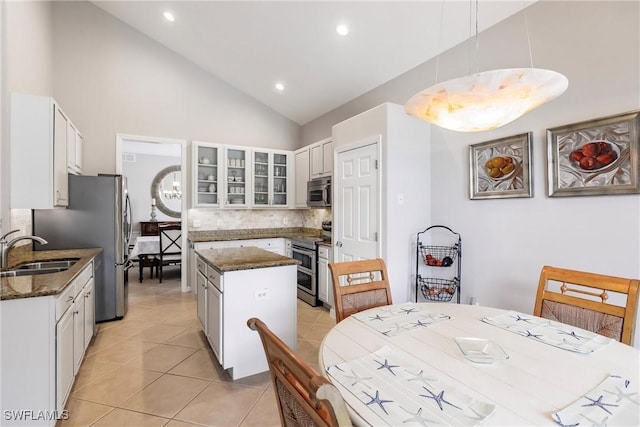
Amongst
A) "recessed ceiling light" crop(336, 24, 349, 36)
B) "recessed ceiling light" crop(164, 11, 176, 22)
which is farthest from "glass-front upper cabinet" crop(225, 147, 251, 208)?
"recessed ceiling light" crop(336, 24, 349, 36)

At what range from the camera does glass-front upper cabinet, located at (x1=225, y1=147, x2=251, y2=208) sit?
4.92 m

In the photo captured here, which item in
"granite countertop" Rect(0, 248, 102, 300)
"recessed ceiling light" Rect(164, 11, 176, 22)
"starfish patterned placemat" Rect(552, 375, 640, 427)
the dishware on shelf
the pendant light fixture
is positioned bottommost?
"starfish patterned placemat" Rect(552, 375, 640, 427)

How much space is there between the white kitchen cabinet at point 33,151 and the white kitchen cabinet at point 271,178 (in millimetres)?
2756

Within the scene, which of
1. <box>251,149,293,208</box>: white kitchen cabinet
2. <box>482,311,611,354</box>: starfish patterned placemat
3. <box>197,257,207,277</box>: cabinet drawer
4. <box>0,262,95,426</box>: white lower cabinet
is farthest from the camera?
<box>251,149,293,208</box>: white kitchen cabinet

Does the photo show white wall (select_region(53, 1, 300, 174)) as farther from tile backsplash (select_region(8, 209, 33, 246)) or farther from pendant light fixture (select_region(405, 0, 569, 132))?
pendant light fixture (select_region(405, 0, 569, 132))

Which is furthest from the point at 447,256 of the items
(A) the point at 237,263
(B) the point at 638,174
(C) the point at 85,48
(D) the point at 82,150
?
(C) the point at 85,48

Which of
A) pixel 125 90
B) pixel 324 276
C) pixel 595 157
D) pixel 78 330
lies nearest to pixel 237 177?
pixel 125 90

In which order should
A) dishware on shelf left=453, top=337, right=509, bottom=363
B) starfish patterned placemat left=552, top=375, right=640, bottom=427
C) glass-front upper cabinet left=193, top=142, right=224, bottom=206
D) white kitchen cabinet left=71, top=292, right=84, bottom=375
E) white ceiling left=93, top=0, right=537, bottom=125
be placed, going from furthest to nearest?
glass-front upper cabinet left=193, top=142, right=224, bottom=206 → white ceiling left=93, top=0, right=537, bottom=125 → white kitchen cabinet left=71, top=292, right=84, bottom=375 → dishware on shelf left=453, top=337, right=509, bottom=363 → starfish patterned placemat left=552, top=375, right=640, bottom=427

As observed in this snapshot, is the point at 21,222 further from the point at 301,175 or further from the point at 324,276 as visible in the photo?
the point at 301,175

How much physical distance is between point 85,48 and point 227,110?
1971 mm

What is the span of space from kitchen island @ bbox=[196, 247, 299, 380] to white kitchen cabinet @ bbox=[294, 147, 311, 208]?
2.46 meters

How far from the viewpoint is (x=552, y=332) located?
54.8 inches

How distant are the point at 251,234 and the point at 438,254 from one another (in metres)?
3.14

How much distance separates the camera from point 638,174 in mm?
1917
